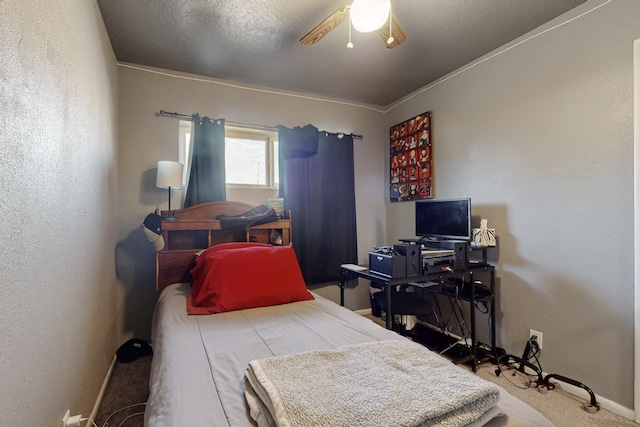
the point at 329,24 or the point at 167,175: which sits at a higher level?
the point at 329,24

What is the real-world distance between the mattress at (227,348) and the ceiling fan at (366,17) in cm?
152

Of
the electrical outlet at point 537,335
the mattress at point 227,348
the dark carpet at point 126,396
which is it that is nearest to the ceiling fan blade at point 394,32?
the mattress at point 227,348

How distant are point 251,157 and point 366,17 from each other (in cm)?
192

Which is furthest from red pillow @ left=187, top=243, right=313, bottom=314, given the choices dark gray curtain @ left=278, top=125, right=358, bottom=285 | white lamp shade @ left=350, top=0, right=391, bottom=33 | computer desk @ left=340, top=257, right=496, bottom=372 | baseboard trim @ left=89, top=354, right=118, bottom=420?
white lamp shade @ left=350, top=0, right=391, bottom=33

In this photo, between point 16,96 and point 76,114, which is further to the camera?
point 76,114

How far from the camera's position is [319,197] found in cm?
327

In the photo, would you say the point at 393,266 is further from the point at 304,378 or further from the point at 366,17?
the point at 366,17

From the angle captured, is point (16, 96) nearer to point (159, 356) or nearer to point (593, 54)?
point (159, 356)

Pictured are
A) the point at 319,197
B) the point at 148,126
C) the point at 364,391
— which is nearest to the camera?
the point at 364,391

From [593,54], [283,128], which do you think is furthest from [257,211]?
[593,54]

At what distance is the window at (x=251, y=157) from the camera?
3037 mm

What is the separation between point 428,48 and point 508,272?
73.4 inches

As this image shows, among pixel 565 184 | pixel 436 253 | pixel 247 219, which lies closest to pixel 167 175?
pixel 247 219

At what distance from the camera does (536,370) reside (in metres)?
2.12
